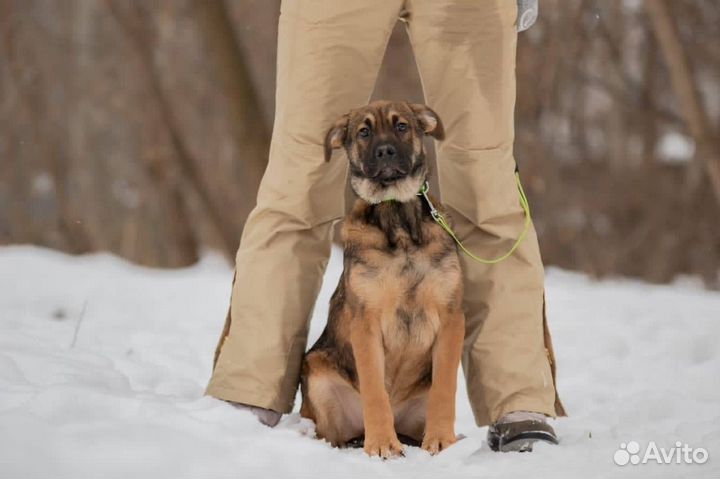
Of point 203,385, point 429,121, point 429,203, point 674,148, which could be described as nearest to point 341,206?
point 429,203

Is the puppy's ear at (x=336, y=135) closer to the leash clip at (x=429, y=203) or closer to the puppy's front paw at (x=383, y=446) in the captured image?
the leash clip at (x=429, y=203)

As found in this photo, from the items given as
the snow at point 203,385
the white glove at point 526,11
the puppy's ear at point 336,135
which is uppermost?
the white glove at point 526,11

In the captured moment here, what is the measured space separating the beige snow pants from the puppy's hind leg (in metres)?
0.08

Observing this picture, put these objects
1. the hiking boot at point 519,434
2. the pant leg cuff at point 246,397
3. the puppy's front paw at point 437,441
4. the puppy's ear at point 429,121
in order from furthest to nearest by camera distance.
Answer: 1. the puppy's ear at point 429,121
2. the pant leg cuff at point 246,397
3. the puppy's front paw at point 437,441
4. the hiking boot at point 519,434

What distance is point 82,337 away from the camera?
565 centimetres

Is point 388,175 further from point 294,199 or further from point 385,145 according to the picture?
point 294,199

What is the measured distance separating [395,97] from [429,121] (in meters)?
7.15

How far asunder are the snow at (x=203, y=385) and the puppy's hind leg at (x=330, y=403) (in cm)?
7

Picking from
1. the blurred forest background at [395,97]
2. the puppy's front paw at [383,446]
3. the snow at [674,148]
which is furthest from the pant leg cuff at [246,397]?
the snow at [674,148]

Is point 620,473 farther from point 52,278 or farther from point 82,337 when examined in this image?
point 52,278

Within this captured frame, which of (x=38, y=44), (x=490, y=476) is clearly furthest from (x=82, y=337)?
(x=38, y=44)

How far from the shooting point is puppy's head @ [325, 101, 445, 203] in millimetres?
3984

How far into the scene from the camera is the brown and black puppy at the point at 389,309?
3848 millimetres

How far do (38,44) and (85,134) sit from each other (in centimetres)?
324
